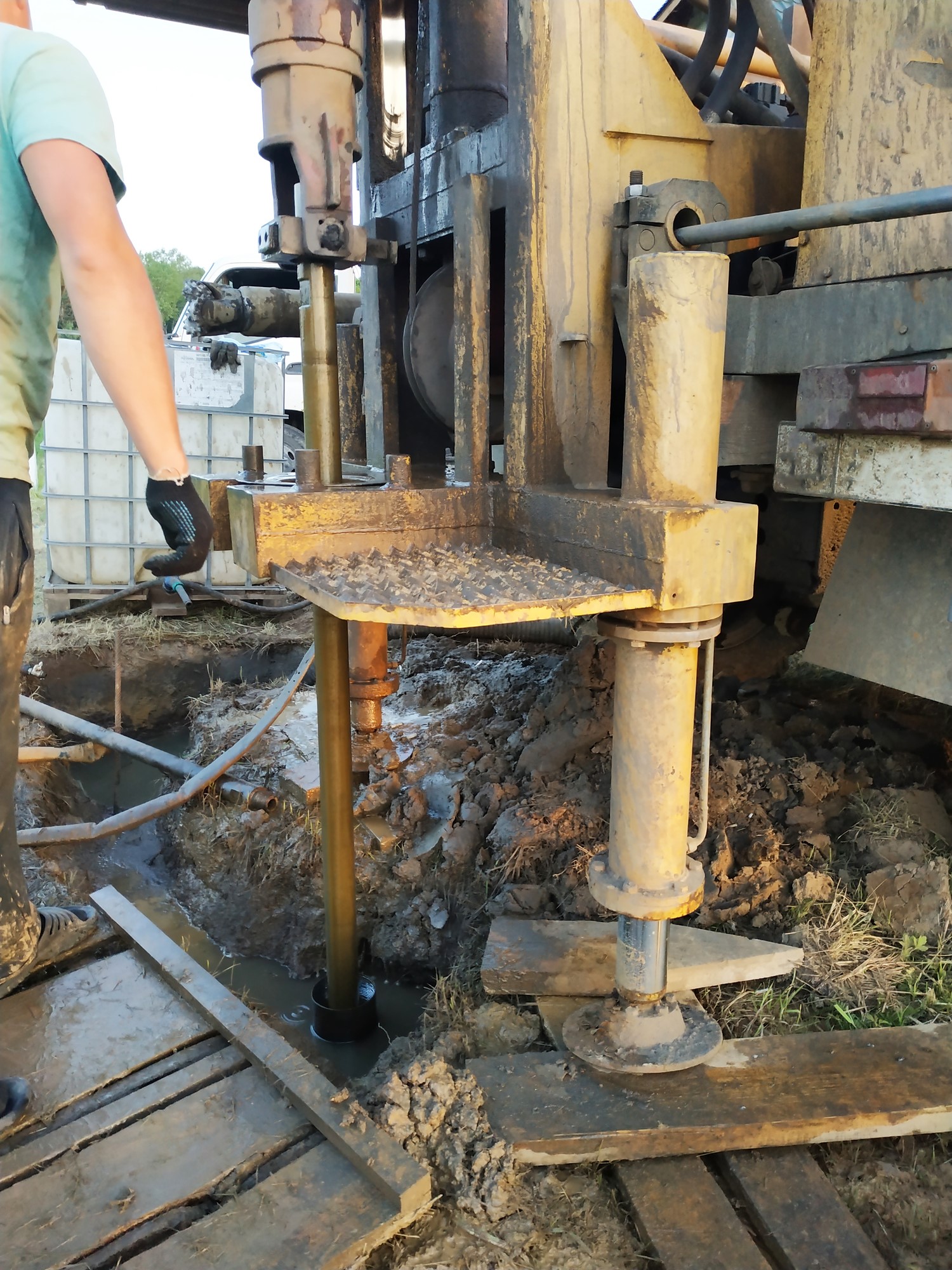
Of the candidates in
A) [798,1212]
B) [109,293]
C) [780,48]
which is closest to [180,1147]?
[798,1212]

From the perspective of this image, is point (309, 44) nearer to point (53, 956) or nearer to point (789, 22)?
point (53, 956)

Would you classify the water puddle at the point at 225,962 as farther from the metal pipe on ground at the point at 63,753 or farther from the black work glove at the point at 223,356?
the black work glove at the point at 223,356

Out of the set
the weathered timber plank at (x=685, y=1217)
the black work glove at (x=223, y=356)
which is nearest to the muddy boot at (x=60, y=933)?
the weathered timber plank at (x=685, y=1217)

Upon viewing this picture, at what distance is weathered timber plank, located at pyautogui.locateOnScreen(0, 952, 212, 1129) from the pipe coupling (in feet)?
3.68

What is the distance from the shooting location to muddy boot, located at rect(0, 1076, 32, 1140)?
83.7 inches

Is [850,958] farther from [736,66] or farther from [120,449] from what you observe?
[120,449]

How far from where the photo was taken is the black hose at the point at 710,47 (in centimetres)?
293

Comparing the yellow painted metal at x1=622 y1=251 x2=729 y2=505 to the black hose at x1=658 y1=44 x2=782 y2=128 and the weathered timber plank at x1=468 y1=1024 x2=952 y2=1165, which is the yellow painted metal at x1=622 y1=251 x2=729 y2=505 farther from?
the black hose at x1=658 y1=44 x2=782 y2=128

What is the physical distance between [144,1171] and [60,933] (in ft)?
3.09

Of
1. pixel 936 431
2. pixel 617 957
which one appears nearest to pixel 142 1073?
pixel 617 957

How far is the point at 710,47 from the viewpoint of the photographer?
9.71ft

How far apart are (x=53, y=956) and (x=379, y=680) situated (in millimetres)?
1511

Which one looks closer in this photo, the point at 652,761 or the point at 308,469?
the point at 652,761

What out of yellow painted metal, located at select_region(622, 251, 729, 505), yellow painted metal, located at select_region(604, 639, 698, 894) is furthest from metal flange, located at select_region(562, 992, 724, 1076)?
yellow painted metal, located at select_region(622, 251, 729, 505)
